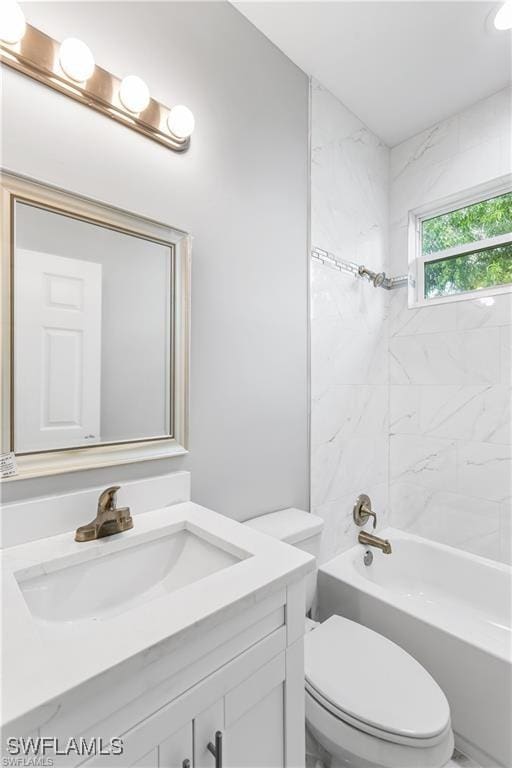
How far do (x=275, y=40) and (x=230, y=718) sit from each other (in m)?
2.31

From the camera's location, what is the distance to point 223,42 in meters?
1.41

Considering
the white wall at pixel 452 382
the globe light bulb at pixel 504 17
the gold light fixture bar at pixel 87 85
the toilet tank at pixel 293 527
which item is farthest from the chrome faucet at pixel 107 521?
the globe light bulb at pixel 504 17

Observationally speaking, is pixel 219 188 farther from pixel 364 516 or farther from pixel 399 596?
pixel 399 596

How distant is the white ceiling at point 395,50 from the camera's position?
1472mm

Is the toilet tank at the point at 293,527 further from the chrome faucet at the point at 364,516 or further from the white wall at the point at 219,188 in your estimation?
the chrome faucet at the point at 364,516

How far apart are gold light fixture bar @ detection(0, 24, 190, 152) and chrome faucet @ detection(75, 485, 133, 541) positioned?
109cm

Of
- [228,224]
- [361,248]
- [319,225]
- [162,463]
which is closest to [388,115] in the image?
[361,248]

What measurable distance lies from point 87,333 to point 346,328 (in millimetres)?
1340

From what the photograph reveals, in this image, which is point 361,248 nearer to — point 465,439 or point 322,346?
point 322,346

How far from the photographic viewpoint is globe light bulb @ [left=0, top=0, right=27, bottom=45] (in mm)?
878

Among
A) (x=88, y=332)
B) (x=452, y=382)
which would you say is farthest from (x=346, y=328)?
(x=88, y=332)

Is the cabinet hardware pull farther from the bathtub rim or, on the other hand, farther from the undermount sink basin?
the bathtub rim

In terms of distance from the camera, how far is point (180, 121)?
3.92 feet

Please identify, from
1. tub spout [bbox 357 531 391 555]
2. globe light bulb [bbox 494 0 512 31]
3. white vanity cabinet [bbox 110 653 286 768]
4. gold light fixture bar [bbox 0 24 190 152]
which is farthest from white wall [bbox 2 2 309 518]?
globe light bulb [bbox 494 0 512 31]
